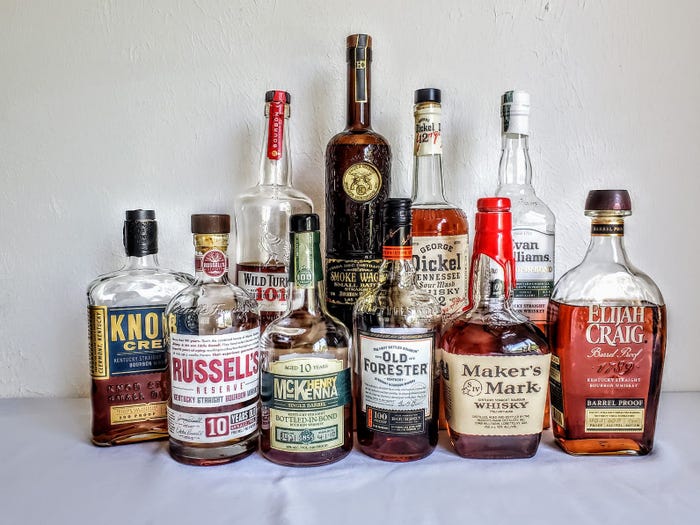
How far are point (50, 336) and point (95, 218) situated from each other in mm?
209

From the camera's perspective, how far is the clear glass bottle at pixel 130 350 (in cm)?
73

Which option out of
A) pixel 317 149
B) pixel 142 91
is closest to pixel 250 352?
pixel 317 149

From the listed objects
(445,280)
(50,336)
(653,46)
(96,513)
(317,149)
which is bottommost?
(96,513)

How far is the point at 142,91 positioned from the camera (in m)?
0.89

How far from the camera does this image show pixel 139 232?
29.4 inches

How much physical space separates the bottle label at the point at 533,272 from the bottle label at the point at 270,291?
1.06 feet

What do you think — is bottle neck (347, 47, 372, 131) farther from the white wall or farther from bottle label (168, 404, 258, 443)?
bottle label (168, 404, 258, 443)

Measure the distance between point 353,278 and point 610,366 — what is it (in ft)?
1.14

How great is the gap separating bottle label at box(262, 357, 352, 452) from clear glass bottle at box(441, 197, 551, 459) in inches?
5.8

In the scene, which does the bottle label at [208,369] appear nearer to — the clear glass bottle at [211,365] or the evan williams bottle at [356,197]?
the clear glass bottle at [211,365]

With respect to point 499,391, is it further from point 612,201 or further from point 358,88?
point 358,88

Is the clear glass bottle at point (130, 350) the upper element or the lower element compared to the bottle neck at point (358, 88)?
lower

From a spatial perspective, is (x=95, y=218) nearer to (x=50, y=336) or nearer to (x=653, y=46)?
(x=50, y=336)

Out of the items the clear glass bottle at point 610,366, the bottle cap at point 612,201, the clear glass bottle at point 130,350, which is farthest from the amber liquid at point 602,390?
the clear glass bottle at point 130,350
